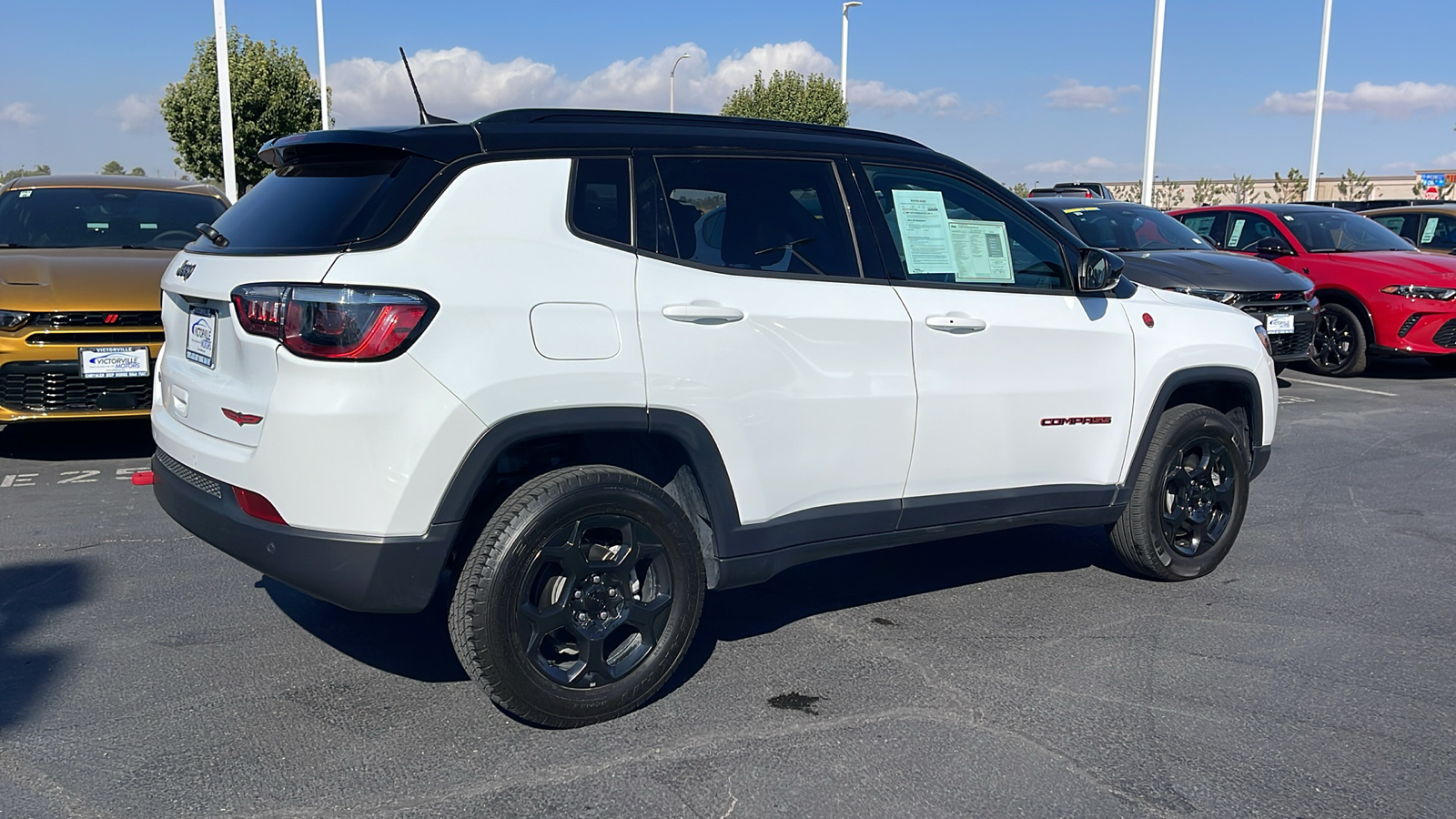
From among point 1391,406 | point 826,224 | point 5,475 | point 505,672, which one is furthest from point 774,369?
point 1391,406

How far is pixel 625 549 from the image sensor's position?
3.46 meters

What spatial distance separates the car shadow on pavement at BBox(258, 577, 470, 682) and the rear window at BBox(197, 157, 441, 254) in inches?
53.8

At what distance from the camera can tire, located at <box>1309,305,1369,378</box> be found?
460 inches

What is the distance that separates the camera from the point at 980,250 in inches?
169

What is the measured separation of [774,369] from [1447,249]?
1392 centimetres

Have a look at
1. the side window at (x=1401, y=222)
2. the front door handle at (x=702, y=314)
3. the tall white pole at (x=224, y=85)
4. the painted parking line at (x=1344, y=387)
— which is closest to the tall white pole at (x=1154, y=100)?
the side window at (x=1401, y=222)

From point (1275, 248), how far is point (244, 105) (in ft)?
109

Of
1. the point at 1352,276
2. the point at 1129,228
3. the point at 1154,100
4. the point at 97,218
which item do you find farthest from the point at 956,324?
the point at 1154,100

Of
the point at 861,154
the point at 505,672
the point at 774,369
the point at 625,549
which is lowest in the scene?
the point at 505,672

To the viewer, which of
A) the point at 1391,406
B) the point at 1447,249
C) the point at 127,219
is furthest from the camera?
the point at 1447,249

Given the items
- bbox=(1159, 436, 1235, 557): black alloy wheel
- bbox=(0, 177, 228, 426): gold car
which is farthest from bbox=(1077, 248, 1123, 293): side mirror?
bbox=(0, 177, 228, 426): gold car

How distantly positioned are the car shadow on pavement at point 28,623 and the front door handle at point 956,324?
122 inches

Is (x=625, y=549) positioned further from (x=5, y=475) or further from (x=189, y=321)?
(x=5, y=475)

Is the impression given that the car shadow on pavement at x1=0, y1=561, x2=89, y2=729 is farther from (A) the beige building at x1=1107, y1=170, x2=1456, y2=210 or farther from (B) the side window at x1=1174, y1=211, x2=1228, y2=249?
(A) the beige building at x1=1107, y1=170, x2=1456, y2=210
